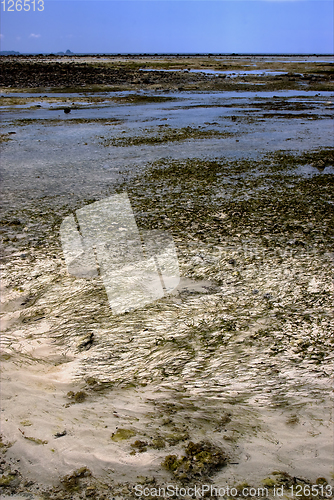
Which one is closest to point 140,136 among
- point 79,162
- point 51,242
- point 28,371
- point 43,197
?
point 79,162

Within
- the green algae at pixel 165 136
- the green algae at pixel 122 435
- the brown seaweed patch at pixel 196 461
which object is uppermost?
the green algae at pixel 165 136

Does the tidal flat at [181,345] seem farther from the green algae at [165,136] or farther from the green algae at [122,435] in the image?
the green algae at [165,136]

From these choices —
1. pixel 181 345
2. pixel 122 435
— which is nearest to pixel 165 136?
pixel 181 345

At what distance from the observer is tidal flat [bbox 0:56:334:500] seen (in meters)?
2.93

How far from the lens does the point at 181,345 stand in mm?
4469

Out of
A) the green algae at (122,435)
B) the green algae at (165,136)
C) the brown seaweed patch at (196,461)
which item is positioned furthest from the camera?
the green algae at (165,136)

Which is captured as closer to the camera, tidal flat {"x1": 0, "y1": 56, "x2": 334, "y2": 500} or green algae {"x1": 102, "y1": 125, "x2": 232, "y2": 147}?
tidal flat {"x1": 0, "y1": 56, "x2": 334, "y2": 500}

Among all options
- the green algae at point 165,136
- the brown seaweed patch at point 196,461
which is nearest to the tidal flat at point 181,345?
the brown seaweed patch at point 196,461

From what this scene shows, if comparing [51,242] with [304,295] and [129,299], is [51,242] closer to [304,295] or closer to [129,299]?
[129,299]

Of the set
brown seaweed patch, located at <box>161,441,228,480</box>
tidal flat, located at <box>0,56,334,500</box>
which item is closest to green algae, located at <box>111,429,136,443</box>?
tidal flat, located at <box>0,56,334,500</box>

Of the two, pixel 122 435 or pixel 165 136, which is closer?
pixel 122 435

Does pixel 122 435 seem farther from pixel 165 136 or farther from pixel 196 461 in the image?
pixel 165 136

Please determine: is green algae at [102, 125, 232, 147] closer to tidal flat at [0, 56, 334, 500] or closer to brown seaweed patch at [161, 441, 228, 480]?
tidal flat at [0, 56, 334, 500]

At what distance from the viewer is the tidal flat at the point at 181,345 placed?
293 cm
